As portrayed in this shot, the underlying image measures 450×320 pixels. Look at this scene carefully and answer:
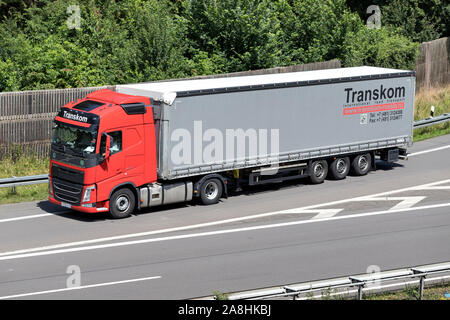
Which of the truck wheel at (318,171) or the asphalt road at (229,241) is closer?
the asphalt road at (229,241)

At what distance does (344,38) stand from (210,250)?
64.3 feet

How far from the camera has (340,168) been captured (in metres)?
25.4

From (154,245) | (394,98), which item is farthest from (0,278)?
(394,98)

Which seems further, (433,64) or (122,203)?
(433,64)

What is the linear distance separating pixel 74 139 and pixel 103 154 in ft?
3.14

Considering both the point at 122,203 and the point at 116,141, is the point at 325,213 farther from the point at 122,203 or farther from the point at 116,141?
the point at 116,141

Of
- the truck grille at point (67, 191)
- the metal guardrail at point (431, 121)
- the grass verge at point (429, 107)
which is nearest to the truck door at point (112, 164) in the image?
the truck grille at point (67, 191)

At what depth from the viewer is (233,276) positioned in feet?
52.9

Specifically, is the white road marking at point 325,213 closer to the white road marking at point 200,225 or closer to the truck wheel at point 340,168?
the white road marking at point 200,225

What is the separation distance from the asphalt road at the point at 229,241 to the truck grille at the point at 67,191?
59cm

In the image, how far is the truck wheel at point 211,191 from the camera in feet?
72.9

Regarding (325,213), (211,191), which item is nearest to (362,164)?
(325,213)

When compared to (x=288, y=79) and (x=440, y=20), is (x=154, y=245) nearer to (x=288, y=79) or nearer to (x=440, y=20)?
(x=288, y=79)
